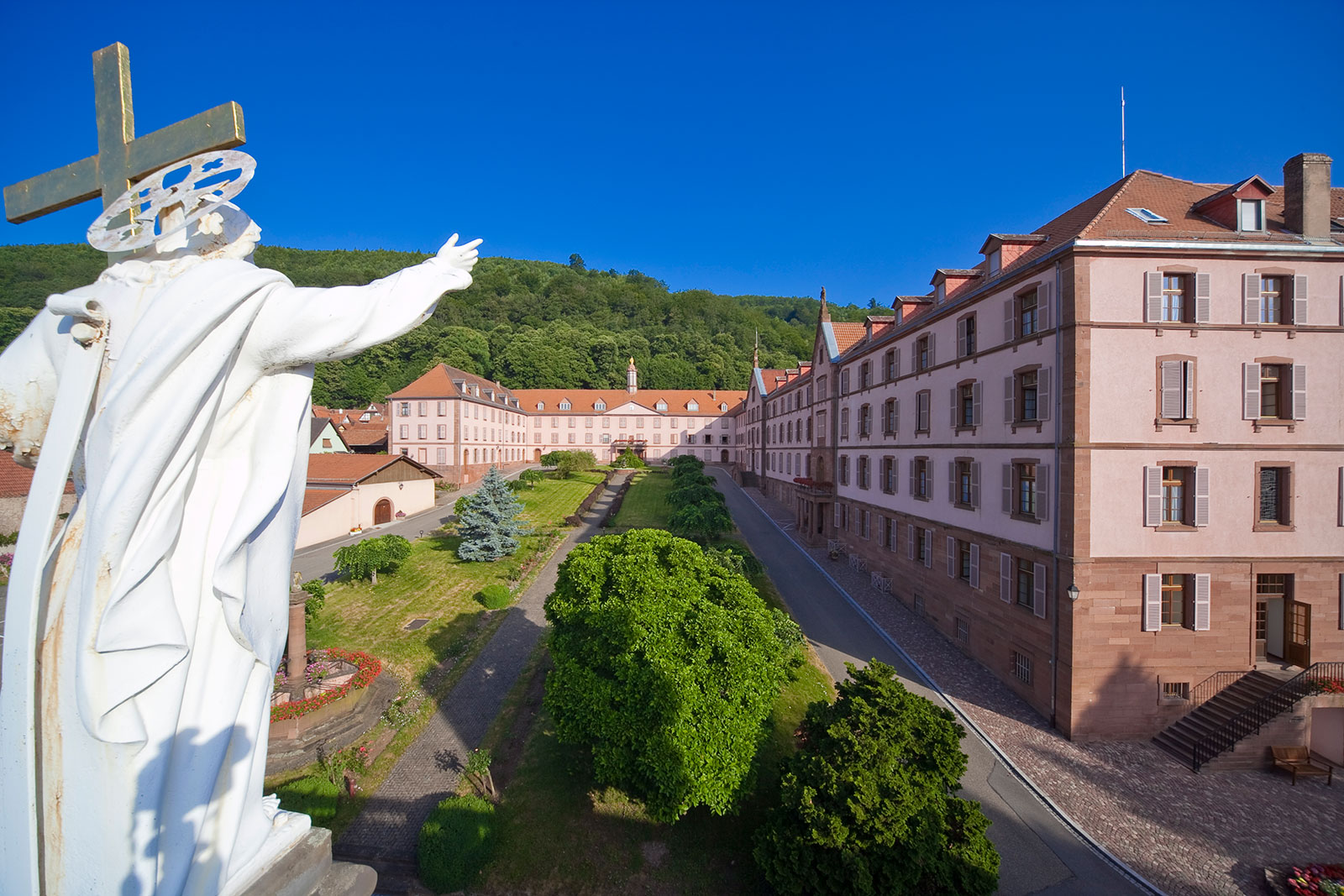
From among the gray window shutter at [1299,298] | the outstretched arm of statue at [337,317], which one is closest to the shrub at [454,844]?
the outstretched arm of statue at [337,317]

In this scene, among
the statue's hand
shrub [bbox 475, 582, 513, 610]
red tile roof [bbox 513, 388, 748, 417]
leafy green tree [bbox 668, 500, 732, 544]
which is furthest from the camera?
red tile roof [bbox 513, 388, 748, 417]

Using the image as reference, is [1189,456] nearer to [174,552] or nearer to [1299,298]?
[1299,298]

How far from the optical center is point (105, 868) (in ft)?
8.54

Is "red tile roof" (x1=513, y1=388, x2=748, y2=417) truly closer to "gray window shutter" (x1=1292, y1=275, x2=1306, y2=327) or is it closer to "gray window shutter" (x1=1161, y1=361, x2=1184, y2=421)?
"gray window shutter" (x1=1161, y1=361, x2=1184, y2=421)

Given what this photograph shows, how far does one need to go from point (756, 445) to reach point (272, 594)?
52.8 meters

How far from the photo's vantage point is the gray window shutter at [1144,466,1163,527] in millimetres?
13547

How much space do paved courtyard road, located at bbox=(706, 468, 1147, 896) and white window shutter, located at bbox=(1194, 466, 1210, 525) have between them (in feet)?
24.6

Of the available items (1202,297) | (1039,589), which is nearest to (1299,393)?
(1202,297)

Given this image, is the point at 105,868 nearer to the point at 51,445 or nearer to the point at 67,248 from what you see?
the point at 51,445

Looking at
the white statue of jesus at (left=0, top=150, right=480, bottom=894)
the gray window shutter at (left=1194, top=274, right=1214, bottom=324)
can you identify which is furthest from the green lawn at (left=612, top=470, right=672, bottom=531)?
the white statue of jesus at (left=0, top=150, right=480, bottom=894)

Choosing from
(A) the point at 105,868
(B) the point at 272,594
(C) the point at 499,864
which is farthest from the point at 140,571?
(C) the point at 499,864

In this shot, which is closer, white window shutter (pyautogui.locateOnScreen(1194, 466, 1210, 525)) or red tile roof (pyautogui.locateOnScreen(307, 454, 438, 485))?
white window shutter (pyautogui.locateOnScreen(1194, 466, 1210, 525))

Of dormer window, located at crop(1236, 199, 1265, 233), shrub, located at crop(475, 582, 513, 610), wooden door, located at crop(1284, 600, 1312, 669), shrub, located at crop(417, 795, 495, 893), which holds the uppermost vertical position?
dormer window, located at crop(1236, 199, 1265, 233)

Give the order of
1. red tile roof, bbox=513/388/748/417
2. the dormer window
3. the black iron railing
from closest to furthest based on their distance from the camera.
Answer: the black iron railing → the dormer window → red tile roof, bbox=513/388/748/417
